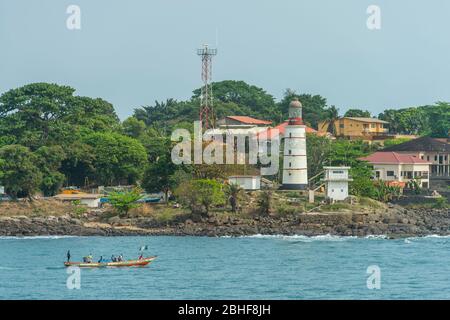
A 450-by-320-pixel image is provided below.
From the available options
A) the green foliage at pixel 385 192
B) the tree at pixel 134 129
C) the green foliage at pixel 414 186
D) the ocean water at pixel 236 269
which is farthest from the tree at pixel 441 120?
the ocean water at pixel 236 269

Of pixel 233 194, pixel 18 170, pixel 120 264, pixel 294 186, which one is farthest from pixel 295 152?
pixel 120 264

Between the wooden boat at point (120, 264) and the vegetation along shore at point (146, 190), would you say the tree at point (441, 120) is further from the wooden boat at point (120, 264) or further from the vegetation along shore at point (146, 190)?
the wooden boat at point (120, 264)

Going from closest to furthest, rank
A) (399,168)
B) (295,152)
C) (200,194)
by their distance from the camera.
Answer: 1. (200,194)
2. (295,152)
3. (399,168)

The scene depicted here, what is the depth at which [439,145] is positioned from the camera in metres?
88.1

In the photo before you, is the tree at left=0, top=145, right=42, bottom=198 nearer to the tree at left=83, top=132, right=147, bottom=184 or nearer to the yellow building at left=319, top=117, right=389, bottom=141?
the tree at left=83, top=132, right=147, bottom=184

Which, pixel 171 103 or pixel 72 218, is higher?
pixel 171 103

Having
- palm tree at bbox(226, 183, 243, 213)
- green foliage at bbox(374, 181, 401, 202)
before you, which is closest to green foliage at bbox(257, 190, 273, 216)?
palm tree at bbox(226, 183, 243, 213)

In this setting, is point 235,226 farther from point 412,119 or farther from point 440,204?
point 412,119

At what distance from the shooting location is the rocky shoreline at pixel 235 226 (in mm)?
64938

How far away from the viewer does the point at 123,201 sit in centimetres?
6775

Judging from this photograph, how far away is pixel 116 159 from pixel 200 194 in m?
12.0
